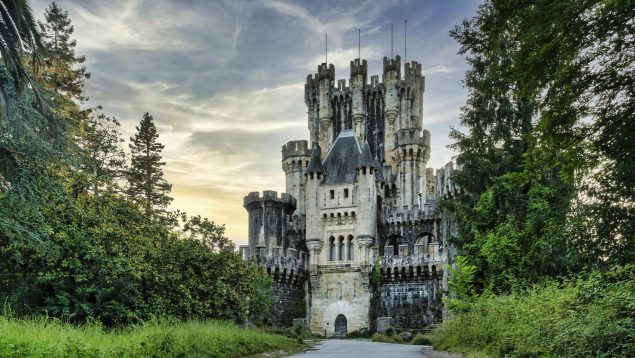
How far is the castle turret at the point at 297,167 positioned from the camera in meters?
58.6

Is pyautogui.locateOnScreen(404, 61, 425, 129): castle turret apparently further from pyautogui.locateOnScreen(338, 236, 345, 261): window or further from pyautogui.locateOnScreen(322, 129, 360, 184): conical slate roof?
pyautogui.locateOnScreen(338, 236, 345, 261): window

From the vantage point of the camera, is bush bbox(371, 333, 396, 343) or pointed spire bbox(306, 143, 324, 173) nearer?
bush bbox(371, 333, 396, 343)

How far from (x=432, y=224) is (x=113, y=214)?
36.2m

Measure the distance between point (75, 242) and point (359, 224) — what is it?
115 feet

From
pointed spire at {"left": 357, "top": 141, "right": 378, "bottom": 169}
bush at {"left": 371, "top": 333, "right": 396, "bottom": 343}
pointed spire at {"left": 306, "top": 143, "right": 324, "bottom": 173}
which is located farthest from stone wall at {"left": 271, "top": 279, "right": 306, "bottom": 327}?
bush at {"left": 371, "top": 333, "right": 396, "bottom": 343}

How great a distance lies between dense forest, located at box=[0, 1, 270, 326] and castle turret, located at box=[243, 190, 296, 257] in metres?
29.2

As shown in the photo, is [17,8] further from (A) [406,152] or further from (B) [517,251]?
(A) [406,152]

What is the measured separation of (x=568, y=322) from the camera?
11.8 metres

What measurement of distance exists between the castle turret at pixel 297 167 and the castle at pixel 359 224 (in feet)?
0.33

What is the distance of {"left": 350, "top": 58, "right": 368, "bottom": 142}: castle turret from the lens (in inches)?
2437

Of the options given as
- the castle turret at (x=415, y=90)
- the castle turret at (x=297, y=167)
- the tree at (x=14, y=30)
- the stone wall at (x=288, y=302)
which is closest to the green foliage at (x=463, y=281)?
the tree at (x=14, y=30)

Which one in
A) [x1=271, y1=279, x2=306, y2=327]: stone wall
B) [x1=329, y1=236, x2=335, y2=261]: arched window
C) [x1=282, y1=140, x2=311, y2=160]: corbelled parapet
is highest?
[x1=282, y1=140, x2=311, y2=160]: corbelled parapet

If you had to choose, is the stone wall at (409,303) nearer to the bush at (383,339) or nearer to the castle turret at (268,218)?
the bush at (383,339)

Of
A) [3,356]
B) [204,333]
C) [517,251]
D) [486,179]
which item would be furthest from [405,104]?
[3,356]
